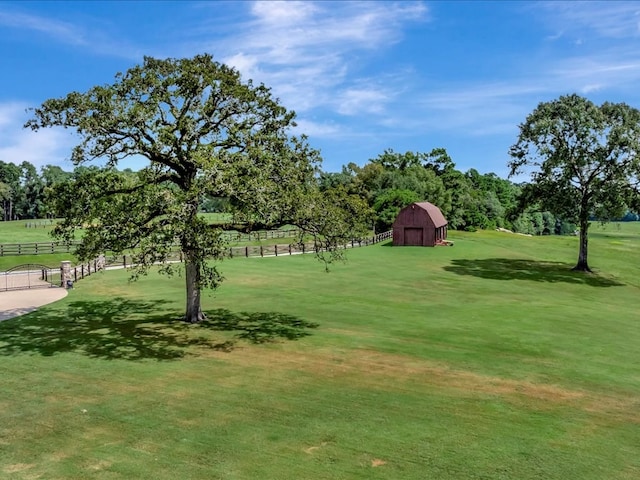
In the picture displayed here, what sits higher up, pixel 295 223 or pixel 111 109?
pixel 111 109

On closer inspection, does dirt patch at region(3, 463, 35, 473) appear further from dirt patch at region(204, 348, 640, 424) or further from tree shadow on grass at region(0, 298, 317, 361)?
dirt patch at region(204, 348, 640, 424)

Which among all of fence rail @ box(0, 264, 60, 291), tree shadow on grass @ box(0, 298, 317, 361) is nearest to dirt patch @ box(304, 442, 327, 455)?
tree shadow on grass @ box(0, 298, 317, 361)

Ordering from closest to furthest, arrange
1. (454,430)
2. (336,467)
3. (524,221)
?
(336,467) → (454,430) → (524,221)

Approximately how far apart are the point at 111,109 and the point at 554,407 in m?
18.9

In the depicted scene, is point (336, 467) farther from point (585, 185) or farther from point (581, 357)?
point (585, 185)

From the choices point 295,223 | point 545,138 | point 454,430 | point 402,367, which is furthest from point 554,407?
point 545,138

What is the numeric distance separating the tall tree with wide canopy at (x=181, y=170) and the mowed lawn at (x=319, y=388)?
3828mm

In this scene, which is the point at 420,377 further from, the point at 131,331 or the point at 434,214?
the point at 434,214

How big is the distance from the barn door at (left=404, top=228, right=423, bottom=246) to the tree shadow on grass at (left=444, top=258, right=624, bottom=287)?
420 inches

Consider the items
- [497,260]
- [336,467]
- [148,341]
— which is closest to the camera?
[336,467]

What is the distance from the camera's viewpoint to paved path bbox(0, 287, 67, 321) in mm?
25500

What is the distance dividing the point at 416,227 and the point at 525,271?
18041 mm

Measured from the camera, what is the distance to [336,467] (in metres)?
10.2

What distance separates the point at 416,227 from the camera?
62656mm
